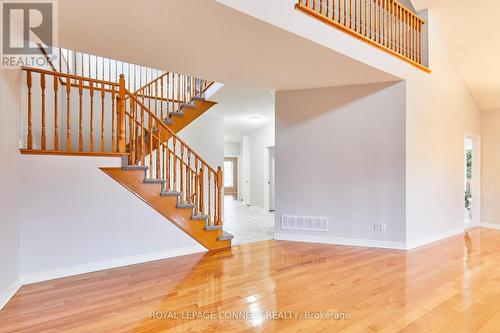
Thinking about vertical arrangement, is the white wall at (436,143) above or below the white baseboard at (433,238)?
above

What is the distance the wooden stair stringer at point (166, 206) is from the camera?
11.2ft

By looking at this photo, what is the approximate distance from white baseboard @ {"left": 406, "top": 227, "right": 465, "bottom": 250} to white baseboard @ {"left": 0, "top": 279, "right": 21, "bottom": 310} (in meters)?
4.83

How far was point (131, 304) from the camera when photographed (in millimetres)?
2451

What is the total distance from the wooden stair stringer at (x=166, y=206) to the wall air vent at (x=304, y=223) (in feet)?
3.52

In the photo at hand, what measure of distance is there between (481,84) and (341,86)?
120 inches

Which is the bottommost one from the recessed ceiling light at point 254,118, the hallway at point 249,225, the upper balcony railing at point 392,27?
the hallway at point 249,225

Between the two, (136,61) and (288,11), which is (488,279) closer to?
(288,11)

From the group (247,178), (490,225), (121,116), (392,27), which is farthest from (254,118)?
(490,225)

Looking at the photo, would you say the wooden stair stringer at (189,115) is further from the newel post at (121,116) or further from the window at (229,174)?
the window at (229,174)

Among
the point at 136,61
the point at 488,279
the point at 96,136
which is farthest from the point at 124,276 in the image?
the point at 488,279

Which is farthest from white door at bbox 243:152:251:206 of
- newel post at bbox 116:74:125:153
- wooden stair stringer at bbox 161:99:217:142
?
newel post at bbox 116:74:125:153

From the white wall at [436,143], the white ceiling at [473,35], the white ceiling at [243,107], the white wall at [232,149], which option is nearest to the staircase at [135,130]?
the white ceiling at [243,107]

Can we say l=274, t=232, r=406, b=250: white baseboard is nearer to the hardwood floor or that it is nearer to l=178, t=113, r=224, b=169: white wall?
the hardwood floor

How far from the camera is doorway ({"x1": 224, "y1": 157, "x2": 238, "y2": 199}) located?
13586mm
